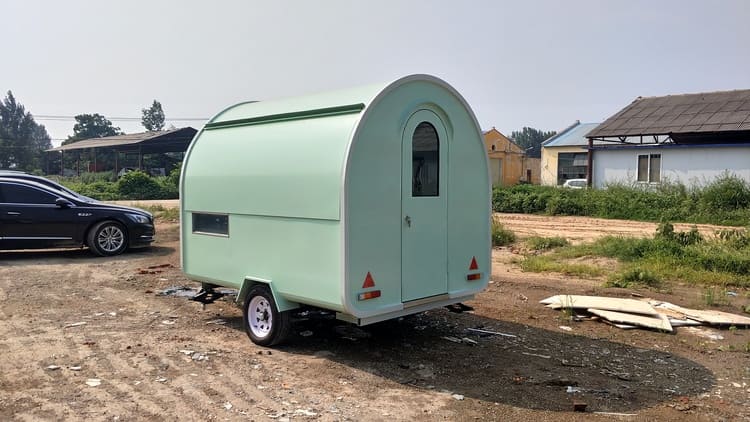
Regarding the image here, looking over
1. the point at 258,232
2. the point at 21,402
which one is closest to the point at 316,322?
the point at 258,232

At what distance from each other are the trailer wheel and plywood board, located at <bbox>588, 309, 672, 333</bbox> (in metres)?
4.23

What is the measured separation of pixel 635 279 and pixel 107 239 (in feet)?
35.3

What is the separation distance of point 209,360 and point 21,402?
1.72 m

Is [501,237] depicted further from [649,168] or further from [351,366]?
Result: [649,168]

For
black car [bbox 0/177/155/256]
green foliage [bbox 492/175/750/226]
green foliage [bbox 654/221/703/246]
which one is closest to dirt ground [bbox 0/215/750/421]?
green foliage [bbox 654/221/703/246]

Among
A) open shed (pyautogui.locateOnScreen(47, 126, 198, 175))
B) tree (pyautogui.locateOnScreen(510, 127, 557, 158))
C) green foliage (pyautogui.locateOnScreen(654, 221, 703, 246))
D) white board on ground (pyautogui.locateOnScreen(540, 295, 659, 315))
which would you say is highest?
tree (pyautogui.locateOnScreen(510, 127, 557, 158))

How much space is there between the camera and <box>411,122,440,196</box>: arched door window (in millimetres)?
6461

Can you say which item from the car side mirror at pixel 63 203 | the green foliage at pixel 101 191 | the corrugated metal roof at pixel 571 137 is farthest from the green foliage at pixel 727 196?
the green foliage at pixel 101 191

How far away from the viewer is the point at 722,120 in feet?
83.3

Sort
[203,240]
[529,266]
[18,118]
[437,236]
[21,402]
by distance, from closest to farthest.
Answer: [21,402] < [437,236] < [203,240] < [529,266] < [18,118]

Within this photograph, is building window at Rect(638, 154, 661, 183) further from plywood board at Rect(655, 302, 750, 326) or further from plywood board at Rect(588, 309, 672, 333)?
plywood board at Rect(588, 309, 672, 333)

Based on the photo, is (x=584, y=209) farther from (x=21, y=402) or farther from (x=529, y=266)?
(x=21, y=402)

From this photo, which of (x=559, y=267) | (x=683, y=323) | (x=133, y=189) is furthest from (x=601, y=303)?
(x=133, y=189)

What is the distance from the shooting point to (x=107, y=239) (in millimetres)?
13453
